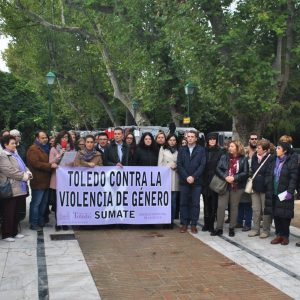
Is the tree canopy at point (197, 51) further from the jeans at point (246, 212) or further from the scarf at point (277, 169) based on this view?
the scarf at point (277, 169)

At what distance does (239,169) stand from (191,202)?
1047mm

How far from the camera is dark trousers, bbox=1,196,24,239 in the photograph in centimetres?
769

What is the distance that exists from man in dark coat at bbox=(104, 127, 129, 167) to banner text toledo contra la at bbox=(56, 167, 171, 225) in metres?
0.30

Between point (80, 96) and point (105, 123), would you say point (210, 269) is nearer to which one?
point (80, 96)

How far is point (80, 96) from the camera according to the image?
137 ft

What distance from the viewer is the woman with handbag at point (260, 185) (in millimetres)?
8273

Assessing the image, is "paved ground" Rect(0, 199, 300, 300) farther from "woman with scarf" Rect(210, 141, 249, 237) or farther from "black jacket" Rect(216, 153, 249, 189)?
"black jacket" Rect(216, 153, 249, 189)

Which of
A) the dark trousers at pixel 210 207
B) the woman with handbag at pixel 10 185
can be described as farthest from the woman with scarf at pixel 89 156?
the dark trousers at pixel 210 207

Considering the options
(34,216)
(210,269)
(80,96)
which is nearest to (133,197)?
(34,216)

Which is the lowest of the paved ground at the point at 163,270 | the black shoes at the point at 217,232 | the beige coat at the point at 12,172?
the paved ground at the point at 163,270

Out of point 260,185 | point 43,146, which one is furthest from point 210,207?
point 43,146

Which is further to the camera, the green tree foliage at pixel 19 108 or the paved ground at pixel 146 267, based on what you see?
the green tree foliage at pixel 19 108

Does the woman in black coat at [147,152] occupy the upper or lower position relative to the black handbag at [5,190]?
upper

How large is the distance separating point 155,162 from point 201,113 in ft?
70.7
